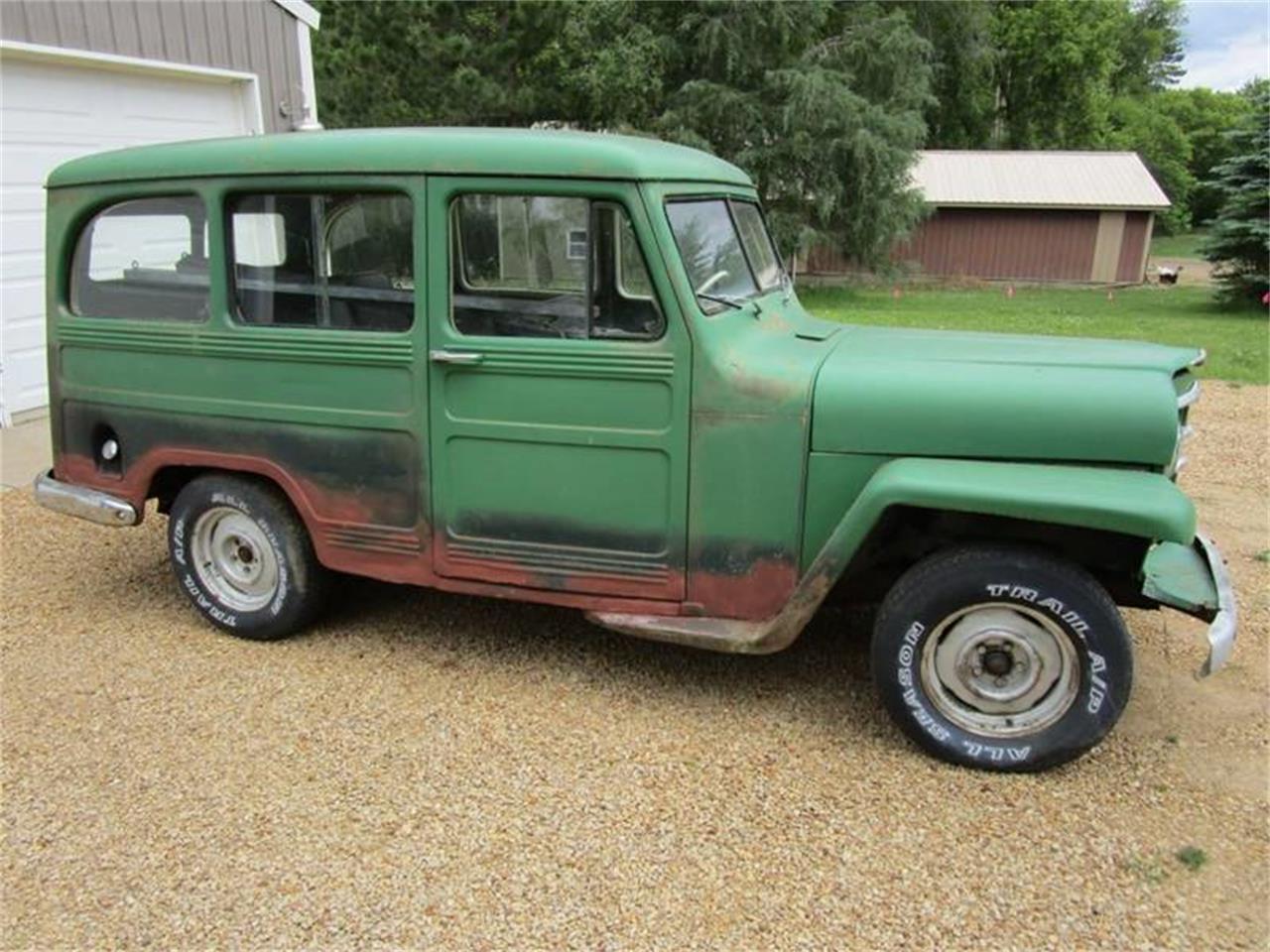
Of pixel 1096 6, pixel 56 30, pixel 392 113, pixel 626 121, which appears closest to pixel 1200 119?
pixel 1096 6

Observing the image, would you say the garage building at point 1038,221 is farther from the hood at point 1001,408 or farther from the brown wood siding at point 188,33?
the hood at point 1001,408

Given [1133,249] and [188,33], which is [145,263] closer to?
[188,33]

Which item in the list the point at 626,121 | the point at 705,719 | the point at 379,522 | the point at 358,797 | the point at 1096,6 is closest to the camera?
the point at 358,797

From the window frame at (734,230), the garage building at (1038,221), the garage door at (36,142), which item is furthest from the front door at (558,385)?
the garage building at (1038,221)

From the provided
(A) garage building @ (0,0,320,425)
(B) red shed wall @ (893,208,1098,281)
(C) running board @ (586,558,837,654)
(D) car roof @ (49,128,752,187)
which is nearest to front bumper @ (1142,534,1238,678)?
(C) running board @ (586,558,837,654)

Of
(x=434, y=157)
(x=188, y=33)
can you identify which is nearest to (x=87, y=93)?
(x=188, y=33)

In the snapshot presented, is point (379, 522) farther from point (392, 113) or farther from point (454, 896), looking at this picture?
point (392, 113)

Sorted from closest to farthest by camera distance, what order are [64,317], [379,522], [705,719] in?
1. [705,719]
2. [379,522]
3. [64,317]

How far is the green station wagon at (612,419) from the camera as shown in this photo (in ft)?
10.5

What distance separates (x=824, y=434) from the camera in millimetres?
3326

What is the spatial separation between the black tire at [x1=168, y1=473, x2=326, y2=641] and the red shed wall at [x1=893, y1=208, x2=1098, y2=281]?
25.4 meters

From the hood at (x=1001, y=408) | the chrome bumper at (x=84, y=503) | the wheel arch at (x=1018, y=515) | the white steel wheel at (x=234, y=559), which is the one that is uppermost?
the hood at (x=1001, y=408)

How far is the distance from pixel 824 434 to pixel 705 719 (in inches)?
44.6

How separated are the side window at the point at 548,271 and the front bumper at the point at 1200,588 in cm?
185
